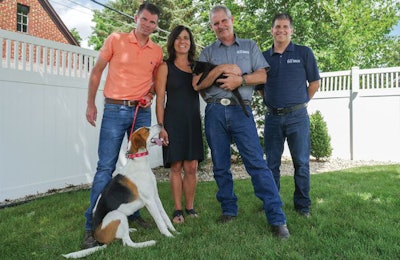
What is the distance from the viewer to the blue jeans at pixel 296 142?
3664 millimetres

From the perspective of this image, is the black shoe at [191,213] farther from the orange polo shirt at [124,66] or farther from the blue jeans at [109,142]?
the orange polo shirt at [124,66]

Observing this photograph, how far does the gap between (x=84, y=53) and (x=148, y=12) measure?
3190 mm

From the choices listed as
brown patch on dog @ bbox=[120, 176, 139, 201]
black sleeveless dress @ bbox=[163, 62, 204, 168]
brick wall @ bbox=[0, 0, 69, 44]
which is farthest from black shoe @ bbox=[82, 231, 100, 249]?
brick wall @ bbox=[0, 0, 69, 44]

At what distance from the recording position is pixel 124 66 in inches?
129

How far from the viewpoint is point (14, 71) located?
190 inches

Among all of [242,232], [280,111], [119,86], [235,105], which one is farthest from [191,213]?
[119,86]

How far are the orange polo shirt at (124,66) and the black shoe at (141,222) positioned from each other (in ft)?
4.23

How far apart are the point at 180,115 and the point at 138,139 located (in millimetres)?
598

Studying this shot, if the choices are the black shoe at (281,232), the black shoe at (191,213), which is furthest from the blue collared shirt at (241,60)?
the black shoe at (191,213)

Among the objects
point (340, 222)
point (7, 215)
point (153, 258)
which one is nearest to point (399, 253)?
point (340, 222)

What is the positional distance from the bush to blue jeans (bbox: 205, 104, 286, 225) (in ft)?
20.7

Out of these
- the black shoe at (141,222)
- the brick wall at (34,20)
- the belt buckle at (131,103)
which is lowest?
the black shoe at (141,222)

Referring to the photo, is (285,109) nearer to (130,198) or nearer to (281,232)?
(281,232)

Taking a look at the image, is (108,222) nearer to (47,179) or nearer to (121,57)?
(121,57)
